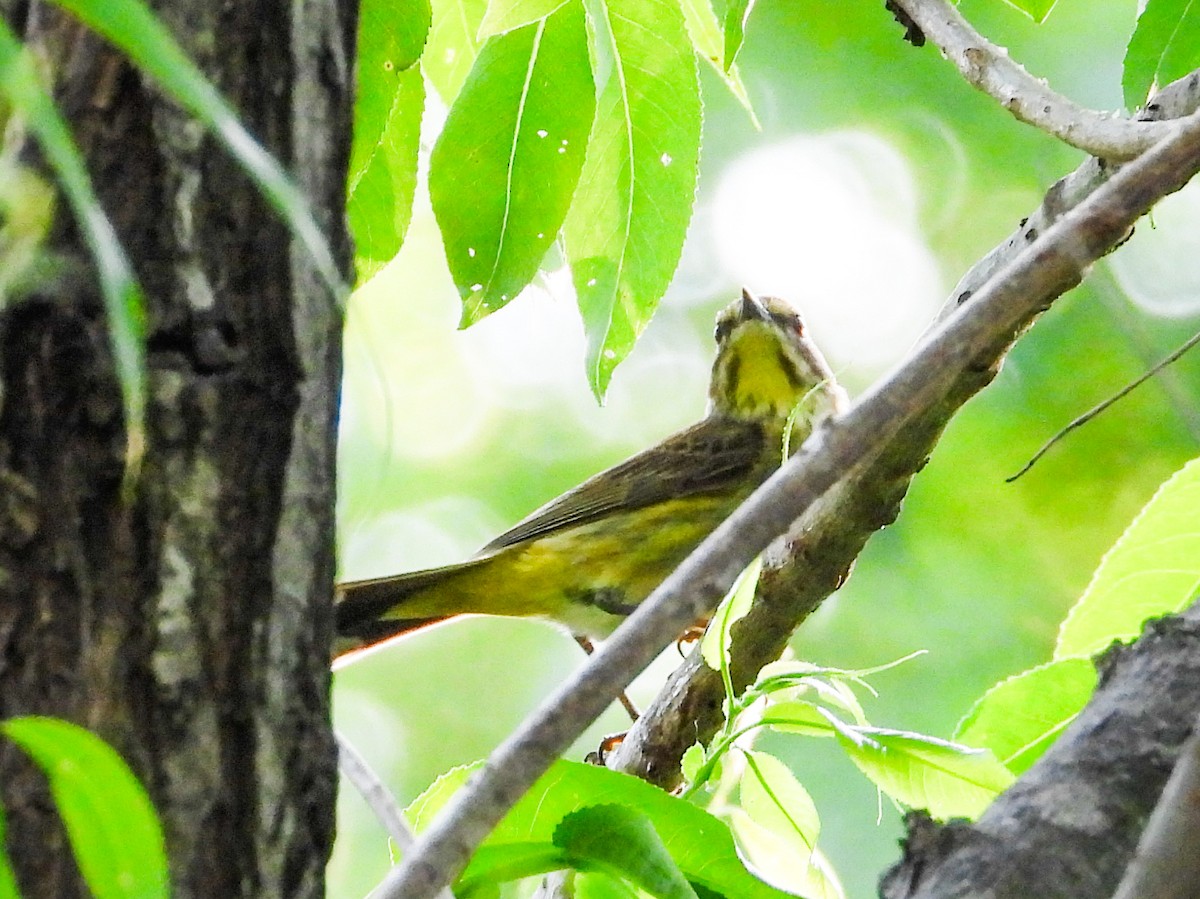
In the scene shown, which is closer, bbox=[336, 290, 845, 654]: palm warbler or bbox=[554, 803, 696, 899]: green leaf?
bbox=[554, 803, 696, 899]: green leaf

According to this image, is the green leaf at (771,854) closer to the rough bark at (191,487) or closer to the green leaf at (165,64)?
the rough bark at (191,487)

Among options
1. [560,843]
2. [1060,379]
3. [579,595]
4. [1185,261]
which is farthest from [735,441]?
[560,843]

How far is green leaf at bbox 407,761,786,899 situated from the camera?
64.9 inches

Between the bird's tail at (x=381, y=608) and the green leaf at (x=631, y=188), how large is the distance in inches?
87.2

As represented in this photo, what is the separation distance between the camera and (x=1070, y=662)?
2059 mm

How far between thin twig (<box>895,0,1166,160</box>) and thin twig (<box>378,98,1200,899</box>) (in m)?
0.50

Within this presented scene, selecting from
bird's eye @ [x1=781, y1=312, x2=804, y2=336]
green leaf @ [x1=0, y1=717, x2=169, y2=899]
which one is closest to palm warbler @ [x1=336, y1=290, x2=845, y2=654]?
bird's eye @ [x1=781, y1=312, x2=804, y2=336]

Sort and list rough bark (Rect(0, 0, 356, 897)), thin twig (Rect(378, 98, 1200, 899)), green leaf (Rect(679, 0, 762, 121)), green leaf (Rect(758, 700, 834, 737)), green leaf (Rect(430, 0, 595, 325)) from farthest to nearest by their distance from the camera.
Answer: green leaf (Rect(679, 0, 762, 121)), green leaf (Rect(430, 0, 595, 325)), green leaf (Rect(758, 700, 834, 737)), rough bark (Rect(0, 0, 356, 897)), thin twig (Rect(378, 98, 1200, 899))

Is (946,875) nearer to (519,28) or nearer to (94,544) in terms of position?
(94,544)

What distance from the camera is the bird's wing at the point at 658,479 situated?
5.20 metres

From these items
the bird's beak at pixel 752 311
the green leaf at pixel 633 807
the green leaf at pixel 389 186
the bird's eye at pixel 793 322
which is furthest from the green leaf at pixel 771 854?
the bird's eye at pixel 793 322

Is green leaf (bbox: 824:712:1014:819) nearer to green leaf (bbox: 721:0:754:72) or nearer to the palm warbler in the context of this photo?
green leaf (bbox: 721:0:754:72)

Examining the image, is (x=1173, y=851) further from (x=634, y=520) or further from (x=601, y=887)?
(x=634, y=520)

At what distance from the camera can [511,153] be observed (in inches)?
90.4
